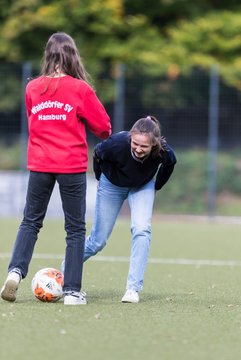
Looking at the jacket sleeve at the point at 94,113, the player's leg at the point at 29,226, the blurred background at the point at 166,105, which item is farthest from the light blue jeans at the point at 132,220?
the blurred background at the point at 166,105

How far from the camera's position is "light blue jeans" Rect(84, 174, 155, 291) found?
7316mm

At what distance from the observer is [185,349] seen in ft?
17.5

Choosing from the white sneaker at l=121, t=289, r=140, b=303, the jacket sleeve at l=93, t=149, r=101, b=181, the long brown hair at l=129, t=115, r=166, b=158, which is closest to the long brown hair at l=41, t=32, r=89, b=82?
the long brown hair at l=129, t=115, r=166, b=158

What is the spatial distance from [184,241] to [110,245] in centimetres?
151

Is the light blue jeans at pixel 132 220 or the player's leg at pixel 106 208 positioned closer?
the light blue jeans at pixel 132 220

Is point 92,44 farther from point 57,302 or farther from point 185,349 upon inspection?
point 185,349

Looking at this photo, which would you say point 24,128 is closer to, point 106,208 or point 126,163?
point 106,208

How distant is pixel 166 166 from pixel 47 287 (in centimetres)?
127

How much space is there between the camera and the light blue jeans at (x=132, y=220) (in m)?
7.32

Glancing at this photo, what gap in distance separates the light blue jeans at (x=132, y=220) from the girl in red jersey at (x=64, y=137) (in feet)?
1.44

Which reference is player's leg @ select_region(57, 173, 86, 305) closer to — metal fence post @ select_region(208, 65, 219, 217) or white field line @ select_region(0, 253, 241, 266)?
white field line @ select_region(0, 253, 241, 266)

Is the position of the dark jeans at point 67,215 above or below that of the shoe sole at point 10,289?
above

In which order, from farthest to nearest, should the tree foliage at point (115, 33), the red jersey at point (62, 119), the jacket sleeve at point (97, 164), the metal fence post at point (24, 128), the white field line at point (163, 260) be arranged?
the tree foliage at point (115, 33) → the metal fence post at point (24, 128) → the white field line at point (163, 260) → the jacket sleeve at point (97, 164) → the red jersey at point (62, 119)

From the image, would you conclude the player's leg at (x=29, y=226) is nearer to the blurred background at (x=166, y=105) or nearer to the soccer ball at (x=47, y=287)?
the soccer ball at (x=47, y=287)
